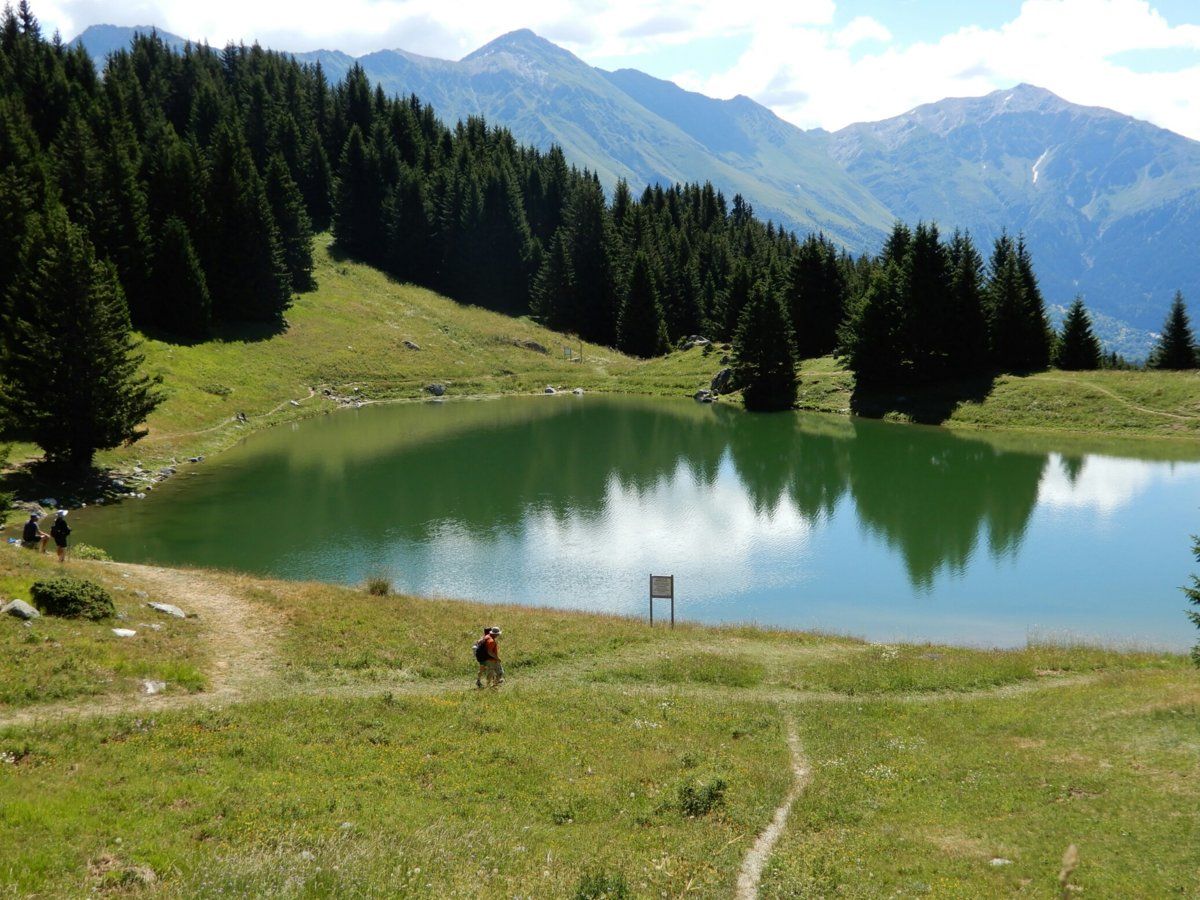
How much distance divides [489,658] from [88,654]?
388 inches

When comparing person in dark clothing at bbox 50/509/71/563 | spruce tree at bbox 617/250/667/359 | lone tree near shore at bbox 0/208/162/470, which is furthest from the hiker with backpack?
spruce tree at bbox 617/250/667/359

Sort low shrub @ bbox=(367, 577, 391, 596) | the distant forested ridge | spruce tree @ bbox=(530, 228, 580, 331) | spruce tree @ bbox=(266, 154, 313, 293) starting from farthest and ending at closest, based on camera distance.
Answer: spruce tree @ bbox=(530, 228, 580, 331)
spruce tree @ bbox=(266, 154, 313, 293)
the distant forested ridge
low shrub @ bbox=(367, 577, 391, 596)

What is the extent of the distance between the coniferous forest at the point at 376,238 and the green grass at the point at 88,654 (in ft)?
96.7

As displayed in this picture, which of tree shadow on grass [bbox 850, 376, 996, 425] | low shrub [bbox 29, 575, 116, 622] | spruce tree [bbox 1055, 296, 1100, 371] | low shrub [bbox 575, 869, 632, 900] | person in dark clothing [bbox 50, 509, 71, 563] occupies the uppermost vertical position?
spruce tree [bbox 1055, 296, 1100, 371]

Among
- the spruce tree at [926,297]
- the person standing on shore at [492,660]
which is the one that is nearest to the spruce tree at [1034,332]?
the spruce tree at [926,297]

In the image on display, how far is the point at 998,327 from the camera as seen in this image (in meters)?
90.1

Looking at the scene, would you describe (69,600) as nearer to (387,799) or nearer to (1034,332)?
(387,799)

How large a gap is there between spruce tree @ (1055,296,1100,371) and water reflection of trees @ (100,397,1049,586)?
2394 cm

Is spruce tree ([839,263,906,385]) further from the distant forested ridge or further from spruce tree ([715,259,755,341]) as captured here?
spruce tree ([715,259,755,341])

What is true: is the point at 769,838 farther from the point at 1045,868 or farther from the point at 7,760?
the point at 7,760

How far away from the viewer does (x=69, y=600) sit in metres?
23.5

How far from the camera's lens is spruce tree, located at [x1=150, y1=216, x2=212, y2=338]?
83875mm

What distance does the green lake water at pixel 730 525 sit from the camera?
1457 inches

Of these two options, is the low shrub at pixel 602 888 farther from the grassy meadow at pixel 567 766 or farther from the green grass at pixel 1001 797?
the green grass at pixel 1001 797
